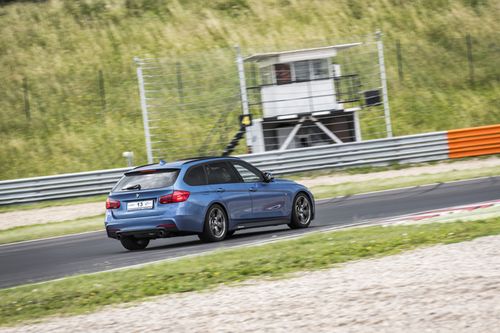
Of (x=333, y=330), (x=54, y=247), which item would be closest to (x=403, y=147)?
(x=54, y=247)

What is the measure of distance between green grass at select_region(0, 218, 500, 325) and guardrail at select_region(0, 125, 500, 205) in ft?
53.3

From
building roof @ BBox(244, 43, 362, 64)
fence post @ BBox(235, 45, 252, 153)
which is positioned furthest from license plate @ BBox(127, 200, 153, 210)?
building roof @ BBox(244, 43, 362, 64)

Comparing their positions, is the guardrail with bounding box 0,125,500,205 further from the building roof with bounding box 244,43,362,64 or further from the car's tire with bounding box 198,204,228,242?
the car's tire with bounding box 198,204,228,242

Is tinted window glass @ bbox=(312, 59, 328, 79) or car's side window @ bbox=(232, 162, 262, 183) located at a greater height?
tinted window glass @ bbox=(312, 59, 328, 79)

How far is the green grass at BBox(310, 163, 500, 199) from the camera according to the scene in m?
23.4

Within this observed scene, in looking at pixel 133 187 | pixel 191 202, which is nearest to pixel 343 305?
pixel 191 202

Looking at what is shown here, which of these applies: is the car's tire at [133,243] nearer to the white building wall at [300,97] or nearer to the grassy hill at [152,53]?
the white building wall at [300,97]

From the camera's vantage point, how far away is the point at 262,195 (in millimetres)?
15086

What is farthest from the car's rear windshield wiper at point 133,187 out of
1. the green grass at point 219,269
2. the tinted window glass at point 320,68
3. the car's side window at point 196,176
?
the tinted window glass at point 320,68

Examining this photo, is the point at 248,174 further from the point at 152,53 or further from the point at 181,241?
the point at 152,53

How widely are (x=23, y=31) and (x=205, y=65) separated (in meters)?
11.6

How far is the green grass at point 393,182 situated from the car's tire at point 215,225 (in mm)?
8729

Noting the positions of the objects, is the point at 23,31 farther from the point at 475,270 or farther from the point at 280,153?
the point at 475,270

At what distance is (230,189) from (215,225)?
68 cm
